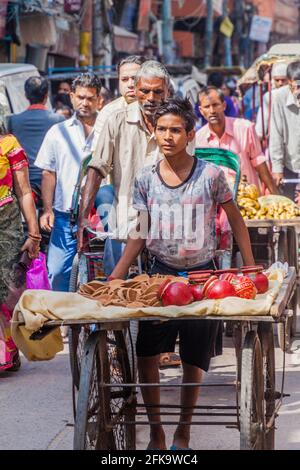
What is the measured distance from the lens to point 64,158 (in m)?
8.61

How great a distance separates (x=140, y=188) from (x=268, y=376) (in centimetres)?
110

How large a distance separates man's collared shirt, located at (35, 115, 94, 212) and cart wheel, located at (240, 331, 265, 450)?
416 centimetres

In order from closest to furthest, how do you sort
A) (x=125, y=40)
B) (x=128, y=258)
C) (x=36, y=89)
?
(x=128, y=258), (x=36, y=89), (x=125, y=40)

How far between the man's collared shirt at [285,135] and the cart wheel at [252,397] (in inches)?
246

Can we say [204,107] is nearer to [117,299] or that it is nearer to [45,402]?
[45,402]

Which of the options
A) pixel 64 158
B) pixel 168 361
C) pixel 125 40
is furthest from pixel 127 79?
pixel 125 40

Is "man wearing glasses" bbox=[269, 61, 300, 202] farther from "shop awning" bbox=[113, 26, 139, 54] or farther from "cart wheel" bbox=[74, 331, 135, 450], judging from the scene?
"shop awning" bbox=[113, 26, 139, 54]

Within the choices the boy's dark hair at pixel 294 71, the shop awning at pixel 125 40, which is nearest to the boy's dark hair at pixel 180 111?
the boy's dark hair at pixel 294 71

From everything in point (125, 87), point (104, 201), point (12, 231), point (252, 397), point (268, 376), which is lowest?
point (268, 376)

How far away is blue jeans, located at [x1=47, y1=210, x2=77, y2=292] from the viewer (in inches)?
333

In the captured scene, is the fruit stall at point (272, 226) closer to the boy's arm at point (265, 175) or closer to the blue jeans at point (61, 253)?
the boy's arm at point (265, 175)

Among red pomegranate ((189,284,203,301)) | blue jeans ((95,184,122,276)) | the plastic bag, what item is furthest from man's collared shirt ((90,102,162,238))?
red pomegranate ((189,284,203,301))

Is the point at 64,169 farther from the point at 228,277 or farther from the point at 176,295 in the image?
the point at 176,295
